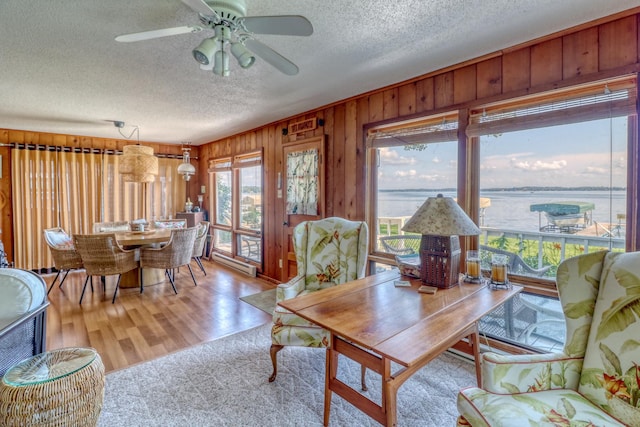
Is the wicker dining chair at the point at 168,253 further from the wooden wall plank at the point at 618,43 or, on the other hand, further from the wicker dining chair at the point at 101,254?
the wooden wall plank at the point at 618,43

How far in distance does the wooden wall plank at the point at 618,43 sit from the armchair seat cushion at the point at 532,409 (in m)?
1.86

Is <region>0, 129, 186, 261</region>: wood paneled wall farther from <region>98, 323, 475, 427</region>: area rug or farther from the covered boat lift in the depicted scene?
the covered boat lift

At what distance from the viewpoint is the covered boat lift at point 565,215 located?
6.77 feet

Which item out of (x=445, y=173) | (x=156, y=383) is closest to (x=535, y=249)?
(x=445, y=173)

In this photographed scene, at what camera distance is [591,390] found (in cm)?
125

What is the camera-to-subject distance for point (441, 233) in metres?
1.84

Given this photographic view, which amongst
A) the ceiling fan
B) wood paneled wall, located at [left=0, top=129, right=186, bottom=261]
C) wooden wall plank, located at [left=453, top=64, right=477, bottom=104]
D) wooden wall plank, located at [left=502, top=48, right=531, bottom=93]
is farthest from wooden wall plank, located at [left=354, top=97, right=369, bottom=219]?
wood paneled wall, located at [left=0, top=129, right=186, bottom=261]

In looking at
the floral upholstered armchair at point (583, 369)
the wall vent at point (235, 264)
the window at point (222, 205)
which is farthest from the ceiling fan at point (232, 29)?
the window at point (222, 205)

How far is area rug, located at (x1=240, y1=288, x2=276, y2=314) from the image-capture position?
3531 mm

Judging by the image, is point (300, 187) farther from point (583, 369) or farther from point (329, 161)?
point (583, 369)

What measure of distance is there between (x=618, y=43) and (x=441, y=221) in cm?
146

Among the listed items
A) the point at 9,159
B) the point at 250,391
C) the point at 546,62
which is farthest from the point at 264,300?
the point at 9,159

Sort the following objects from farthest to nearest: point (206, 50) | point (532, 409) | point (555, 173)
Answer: point (555, 173) < point (206, 50) < point (532, 409)

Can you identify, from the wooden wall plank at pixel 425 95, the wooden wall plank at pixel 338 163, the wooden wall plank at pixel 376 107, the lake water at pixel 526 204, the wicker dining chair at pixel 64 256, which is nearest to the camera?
the lake water at pixel 526 204
